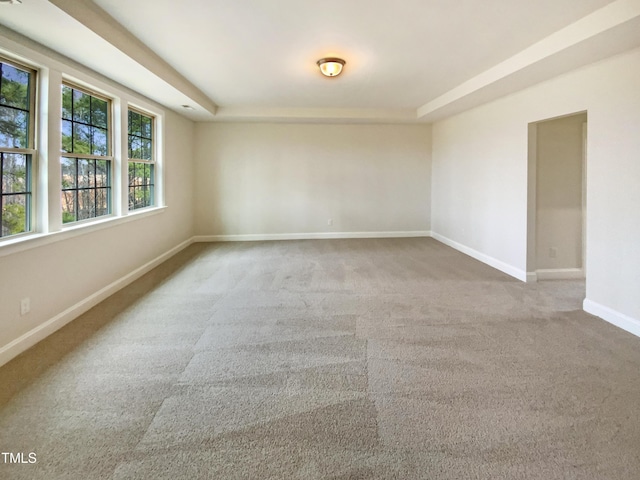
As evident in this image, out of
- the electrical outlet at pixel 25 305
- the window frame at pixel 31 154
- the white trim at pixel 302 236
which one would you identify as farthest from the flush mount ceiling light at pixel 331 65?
the white trim at pixel 302 236

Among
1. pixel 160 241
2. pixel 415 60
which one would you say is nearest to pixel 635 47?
pixel 415 60

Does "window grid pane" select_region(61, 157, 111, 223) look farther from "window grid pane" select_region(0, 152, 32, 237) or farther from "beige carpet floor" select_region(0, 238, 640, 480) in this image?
"beige carpet floor" select_region(0, 238, 640, 480)

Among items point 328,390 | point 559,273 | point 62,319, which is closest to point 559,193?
point 559,273

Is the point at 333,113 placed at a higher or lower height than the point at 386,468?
higher

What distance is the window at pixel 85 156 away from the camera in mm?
3361

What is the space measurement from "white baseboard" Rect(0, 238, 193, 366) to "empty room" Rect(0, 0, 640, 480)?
0.03 metres

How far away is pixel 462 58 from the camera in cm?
378

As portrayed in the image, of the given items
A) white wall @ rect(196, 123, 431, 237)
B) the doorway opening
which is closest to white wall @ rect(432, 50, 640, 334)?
the doorway opening

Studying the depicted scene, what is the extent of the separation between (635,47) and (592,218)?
1.42 m

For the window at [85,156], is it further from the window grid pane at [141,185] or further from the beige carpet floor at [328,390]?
the beige carpet floor at [328,390]

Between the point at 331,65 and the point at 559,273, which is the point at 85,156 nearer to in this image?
the point at 331,65

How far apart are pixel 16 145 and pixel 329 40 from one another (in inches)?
107

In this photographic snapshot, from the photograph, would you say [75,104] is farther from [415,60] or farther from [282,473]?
[282,473]

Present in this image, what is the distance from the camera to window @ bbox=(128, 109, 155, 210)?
4699 mm
